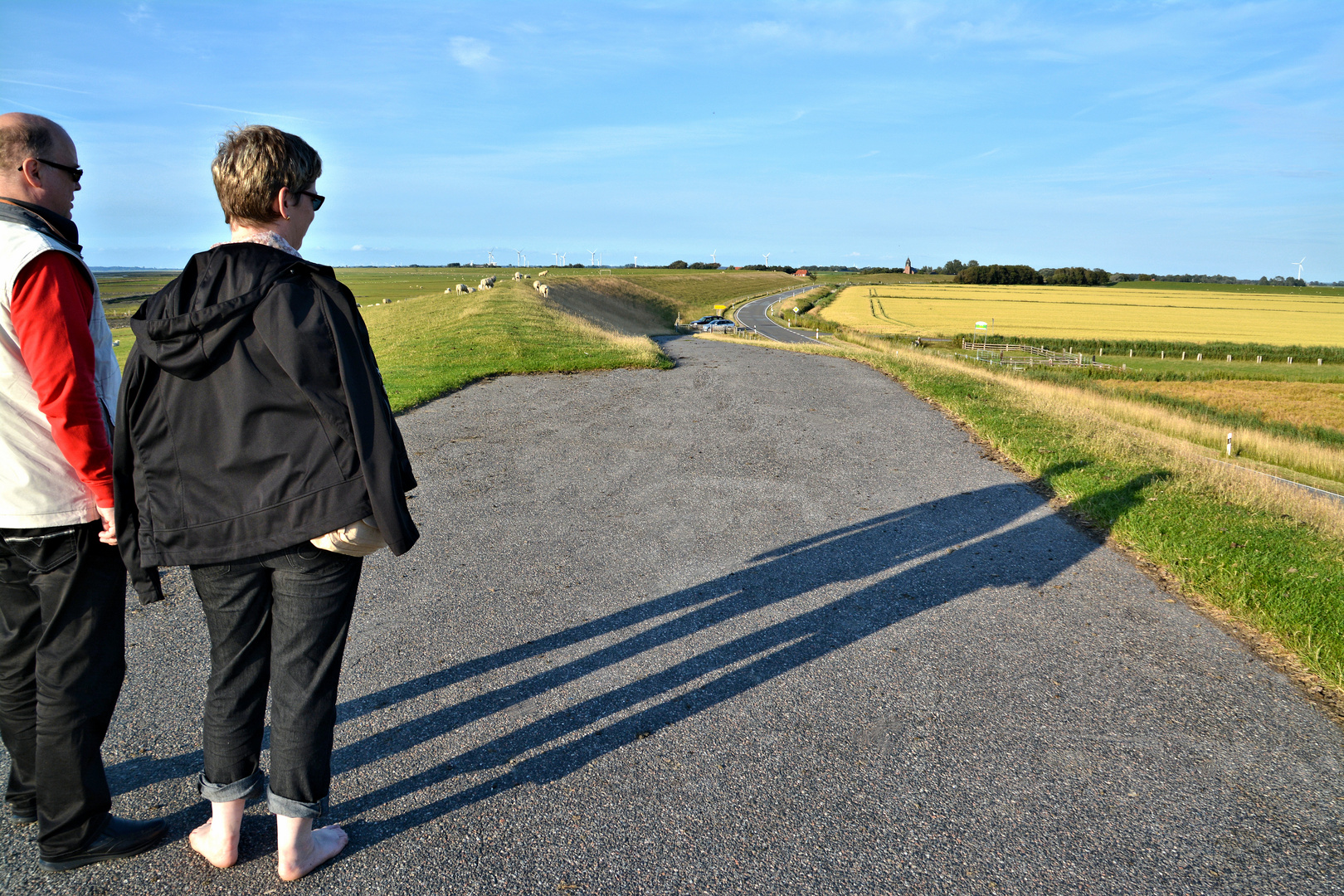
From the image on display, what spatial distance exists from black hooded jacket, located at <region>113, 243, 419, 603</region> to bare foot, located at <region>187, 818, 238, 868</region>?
103 centimetres

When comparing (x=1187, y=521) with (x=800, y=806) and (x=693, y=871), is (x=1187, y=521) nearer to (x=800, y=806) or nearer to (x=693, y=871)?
(x=800, y=806)

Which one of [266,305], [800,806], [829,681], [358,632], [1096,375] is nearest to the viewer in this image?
[266,305]

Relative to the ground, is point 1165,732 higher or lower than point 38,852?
higher

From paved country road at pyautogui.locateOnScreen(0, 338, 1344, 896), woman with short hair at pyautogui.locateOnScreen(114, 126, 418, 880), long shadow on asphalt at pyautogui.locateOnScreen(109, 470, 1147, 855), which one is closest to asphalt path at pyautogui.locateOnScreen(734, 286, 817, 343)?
long shadow on asphalt at pyautogui.locateOnScreen(109, 470, 1147, 855)

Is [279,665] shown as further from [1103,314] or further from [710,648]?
[1103,314]

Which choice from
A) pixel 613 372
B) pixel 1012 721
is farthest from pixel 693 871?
pixel 613 372

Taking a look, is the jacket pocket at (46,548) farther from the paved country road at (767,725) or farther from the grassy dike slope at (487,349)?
the grassy dike slope at (487,349)

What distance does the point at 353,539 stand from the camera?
8.04 feet

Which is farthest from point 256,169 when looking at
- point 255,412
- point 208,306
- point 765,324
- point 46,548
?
point 765,324

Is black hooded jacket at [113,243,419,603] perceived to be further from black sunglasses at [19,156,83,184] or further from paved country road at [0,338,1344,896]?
paved country road at [0,338,1344,896]

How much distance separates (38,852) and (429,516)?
420cm

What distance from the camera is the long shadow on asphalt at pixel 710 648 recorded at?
329 cm

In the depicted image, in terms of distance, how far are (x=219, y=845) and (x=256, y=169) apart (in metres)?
2.36

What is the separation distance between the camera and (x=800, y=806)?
10.0 feet
